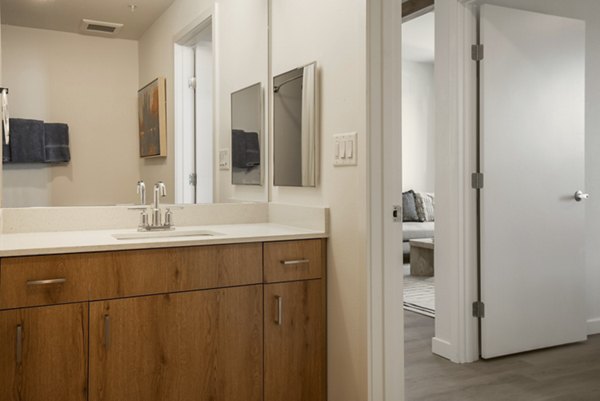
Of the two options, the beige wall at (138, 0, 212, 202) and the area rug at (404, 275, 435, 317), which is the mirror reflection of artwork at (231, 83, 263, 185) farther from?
the area rug at (404, 275, 435, 317)

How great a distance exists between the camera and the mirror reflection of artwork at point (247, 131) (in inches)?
106

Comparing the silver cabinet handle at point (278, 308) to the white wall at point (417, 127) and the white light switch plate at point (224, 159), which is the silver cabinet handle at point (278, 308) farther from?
the white wall at point (417, 127)

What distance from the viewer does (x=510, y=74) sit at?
3.23 metres

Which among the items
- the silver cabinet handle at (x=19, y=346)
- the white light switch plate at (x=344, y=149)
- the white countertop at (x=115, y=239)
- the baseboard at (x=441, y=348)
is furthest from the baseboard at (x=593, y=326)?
the silver cabinet handle at (x=19, y=346)

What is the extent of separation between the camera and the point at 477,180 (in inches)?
123

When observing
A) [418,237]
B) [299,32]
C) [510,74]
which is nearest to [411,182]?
[418,237]

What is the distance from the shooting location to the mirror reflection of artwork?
2.70 metres

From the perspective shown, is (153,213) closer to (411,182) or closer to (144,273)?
(144,273)

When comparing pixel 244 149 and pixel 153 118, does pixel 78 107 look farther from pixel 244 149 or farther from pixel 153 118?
pixel 244 149

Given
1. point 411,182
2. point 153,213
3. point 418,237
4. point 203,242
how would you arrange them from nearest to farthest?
point 203,242
point 153,213
point 418,237
point 411,182

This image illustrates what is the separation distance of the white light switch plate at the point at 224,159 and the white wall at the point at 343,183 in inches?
19.7

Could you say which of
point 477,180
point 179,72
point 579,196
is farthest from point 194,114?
point 579,196

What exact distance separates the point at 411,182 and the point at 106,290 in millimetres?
6651

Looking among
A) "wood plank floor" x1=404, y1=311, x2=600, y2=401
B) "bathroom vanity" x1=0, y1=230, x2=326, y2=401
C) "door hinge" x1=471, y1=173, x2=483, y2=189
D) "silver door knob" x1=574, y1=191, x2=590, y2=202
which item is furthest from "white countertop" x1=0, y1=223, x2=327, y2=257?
"silver door knob" x1=574, y1=191, x2=590, y2=202
